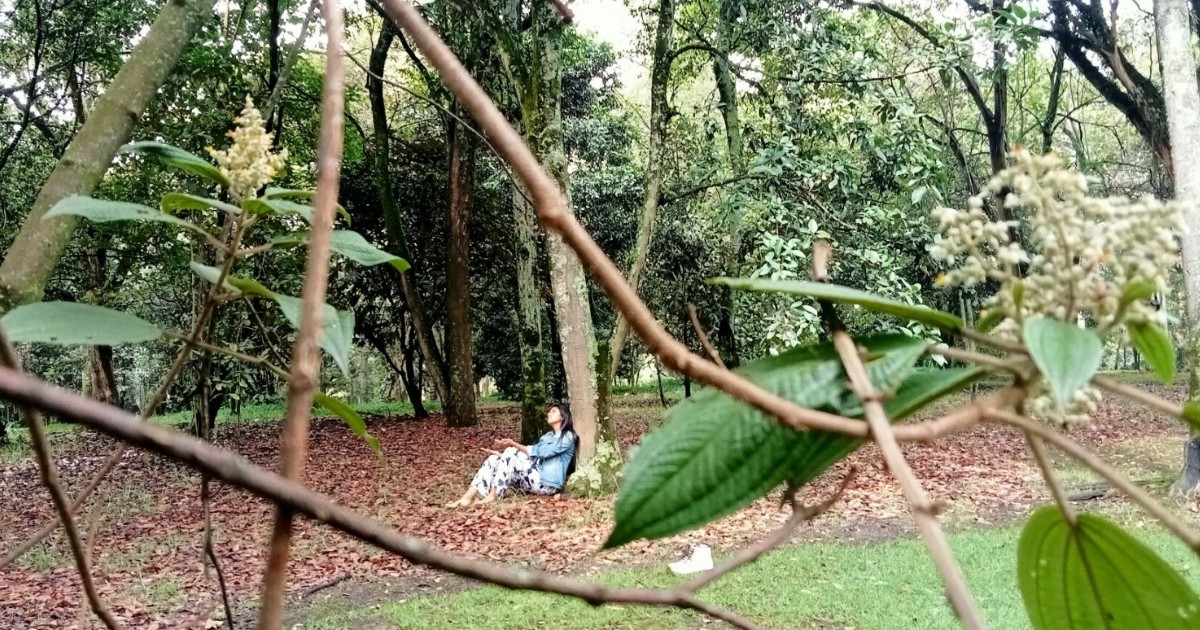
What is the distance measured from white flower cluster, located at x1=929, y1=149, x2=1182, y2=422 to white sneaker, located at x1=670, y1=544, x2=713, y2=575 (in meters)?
3.98

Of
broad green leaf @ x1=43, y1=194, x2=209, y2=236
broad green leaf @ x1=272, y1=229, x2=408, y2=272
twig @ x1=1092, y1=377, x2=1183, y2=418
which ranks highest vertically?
→ broad green leaf @ x1=43, y1=194, x2=209, y2=236

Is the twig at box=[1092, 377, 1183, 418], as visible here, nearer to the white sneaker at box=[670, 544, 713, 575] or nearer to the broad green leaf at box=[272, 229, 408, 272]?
the broad green leaf at box=[272, 229, 408, 272]

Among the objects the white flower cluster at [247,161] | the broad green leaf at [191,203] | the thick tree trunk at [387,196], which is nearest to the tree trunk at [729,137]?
the thick tree trunk at [387,196]

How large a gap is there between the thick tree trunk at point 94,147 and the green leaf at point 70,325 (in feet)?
1.17

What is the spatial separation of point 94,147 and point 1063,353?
1084 mm

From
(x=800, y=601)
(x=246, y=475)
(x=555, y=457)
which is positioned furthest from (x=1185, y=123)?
(x=246, y=475)

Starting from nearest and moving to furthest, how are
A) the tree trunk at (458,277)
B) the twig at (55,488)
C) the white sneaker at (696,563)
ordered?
1. the twig at (55,488)
2. the white sneaker at (696,563)
3. the tree trunk at (458,277)

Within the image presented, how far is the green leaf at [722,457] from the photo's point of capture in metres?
0.33

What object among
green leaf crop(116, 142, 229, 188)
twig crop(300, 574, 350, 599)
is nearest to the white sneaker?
twig crop(300, 574, 350, 599)

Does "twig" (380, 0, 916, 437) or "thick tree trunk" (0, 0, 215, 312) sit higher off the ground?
"thick tree trunk" (0, 0, 215, 312)

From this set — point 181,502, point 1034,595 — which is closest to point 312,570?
point 181,502

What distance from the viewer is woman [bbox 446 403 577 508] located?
A: 19.6 ft

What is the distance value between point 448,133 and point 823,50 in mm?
5276

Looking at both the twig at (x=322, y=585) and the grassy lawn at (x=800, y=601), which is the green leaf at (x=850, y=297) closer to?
the grassy lawn at (x=800, y=601)
